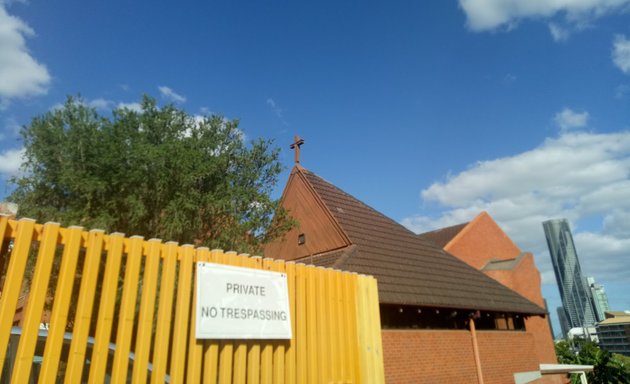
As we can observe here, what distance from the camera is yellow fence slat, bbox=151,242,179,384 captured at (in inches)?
155

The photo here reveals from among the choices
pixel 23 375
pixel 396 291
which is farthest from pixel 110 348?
pixel 396 291

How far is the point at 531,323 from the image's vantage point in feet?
76.6

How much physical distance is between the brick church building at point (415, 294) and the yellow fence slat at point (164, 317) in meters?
7.74

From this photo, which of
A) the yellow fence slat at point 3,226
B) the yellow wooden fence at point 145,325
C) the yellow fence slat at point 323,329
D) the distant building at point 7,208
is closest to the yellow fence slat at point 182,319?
the yellow wooden fence at point 145,325

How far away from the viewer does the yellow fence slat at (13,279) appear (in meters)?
3.28

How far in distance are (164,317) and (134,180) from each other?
23.3ft

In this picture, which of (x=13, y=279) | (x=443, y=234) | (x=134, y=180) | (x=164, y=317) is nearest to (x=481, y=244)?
(x=443, y=234)

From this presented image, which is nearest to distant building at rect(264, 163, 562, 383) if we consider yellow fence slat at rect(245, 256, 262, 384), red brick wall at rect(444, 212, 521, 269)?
yellow fence slat at rect(245, 256, 262, 384)

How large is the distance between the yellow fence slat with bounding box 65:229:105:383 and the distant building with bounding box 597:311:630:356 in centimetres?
11636

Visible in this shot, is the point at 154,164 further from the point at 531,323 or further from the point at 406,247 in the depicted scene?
the point at 531,323

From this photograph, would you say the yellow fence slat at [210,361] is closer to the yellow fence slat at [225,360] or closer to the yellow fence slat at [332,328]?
the yellow fence slat at [225,360]

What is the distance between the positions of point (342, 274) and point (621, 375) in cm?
2691

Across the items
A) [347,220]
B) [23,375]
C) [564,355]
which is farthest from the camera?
[564,355]

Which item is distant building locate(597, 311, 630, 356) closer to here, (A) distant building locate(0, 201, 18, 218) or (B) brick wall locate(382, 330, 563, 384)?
(B) brick wall locate(382, 330, 563, 384)
